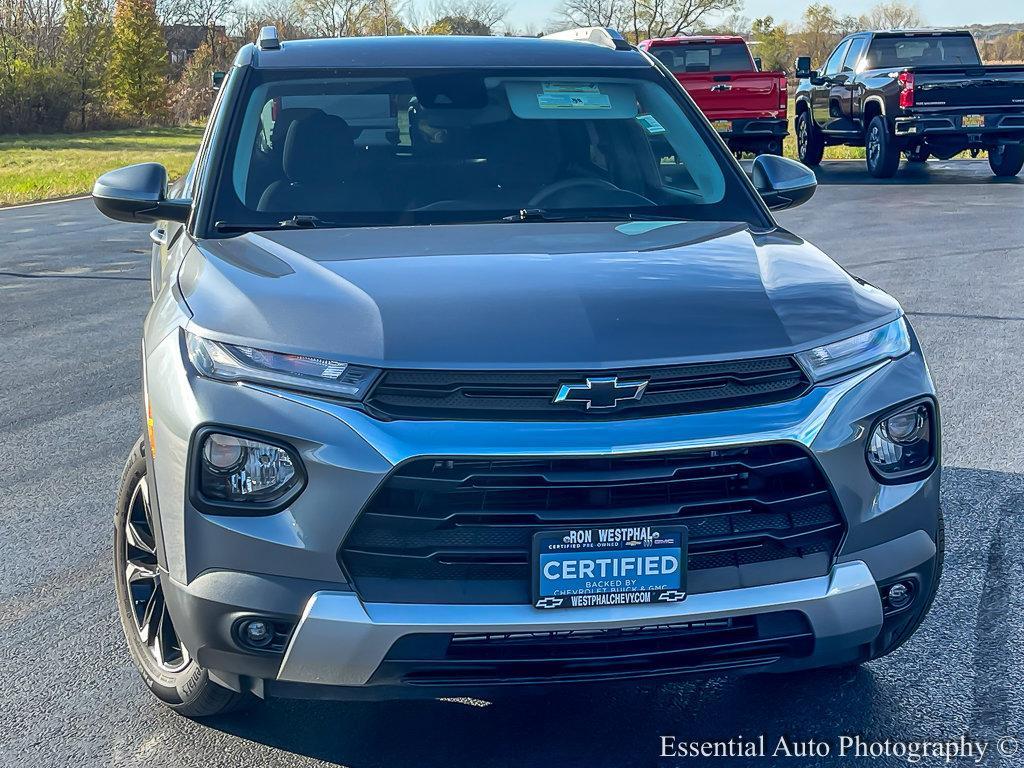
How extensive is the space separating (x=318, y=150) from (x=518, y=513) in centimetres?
197

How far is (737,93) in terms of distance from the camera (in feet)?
65.9

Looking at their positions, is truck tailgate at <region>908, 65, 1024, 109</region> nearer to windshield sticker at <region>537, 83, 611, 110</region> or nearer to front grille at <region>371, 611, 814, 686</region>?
windshield sticker at <region>537, 83, 611, 110</region>

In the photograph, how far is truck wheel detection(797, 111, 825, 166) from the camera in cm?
2130

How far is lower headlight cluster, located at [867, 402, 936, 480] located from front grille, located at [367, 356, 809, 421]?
14.3 inches

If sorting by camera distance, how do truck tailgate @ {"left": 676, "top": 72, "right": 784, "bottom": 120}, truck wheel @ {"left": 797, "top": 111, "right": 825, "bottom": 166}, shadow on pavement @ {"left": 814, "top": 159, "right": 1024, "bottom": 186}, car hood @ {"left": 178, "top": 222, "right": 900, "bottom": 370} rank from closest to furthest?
car hood @ {"left": 178, "top": 222, "right": 900, "bottom": 370} < shadow on pavement @ {"left": 814, "top": 159, "right": 1024, "bottom": 186} < truck tailgate @ {"left": 676, "top": 72, "right": 784, "bottom": 120} < truck wheel @ {"left": 797, "top": 111, "right": 825, "bottom": 166}

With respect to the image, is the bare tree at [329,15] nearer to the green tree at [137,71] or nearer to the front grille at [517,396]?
the green tree at [137,71]

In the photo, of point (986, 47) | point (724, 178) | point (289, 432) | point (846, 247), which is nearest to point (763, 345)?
point (289, 432)

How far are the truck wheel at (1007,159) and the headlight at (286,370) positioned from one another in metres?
18.5

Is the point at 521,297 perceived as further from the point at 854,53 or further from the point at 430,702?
the point at 854,53

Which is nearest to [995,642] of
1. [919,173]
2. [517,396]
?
[517,396]

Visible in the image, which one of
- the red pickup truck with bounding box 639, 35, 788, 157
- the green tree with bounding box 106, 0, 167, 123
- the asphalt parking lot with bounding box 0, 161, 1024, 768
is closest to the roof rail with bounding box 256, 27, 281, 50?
the asphalt parking lot with bounding box 0, 161, 1024, 768

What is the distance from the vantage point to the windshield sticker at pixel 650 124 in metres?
4.54

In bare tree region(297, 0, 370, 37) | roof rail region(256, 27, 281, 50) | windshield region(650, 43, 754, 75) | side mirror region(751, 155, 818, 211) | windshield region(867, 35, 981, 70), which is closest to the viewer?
side mirror region(751, 155, 818, 211)

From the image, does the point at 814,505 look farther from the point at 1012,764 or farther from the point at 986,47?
the point at 986,47
